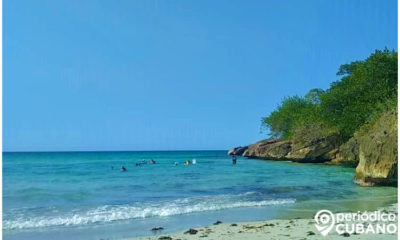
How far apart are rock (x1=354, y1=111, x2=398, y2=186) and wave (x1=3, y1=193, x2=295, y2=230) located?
3671 mm

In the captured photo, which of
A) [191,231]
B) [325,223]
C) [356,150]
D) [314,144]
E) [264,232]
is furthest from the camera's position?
[314,144]

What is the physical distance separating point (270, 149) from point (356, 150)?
24132 millimetres

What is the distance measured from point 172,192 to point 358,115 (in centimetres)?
1896

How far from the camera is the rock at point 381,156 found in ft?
47.5

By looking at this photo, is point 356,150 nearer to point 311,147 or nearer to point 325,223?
point 311,147

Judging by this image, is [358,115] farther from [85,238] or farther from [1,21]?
[1,21]

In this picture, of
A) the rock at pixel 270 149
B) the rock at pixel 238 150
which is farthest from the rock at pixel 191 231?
the rock at pixel 238 150

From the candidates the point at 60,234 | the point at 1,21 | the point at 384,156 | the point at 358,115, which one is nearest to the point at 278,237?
the point at 60,234

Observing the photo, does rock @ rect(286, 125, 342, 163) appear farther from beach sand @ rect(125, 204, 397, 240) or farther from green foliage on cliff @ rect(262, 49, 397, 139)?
beach sand @ rect(125, 204, 397, 240)

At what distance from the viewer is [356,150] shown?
84.3ft

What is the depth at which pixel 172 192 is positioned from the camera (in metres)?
16.0

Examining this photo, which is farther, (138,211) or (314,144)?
(314,144)

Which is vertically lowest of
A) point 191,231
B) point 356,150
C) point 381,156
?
point 191,231

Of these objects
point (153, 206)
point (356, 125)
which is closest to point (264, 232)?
point (153, 206)
